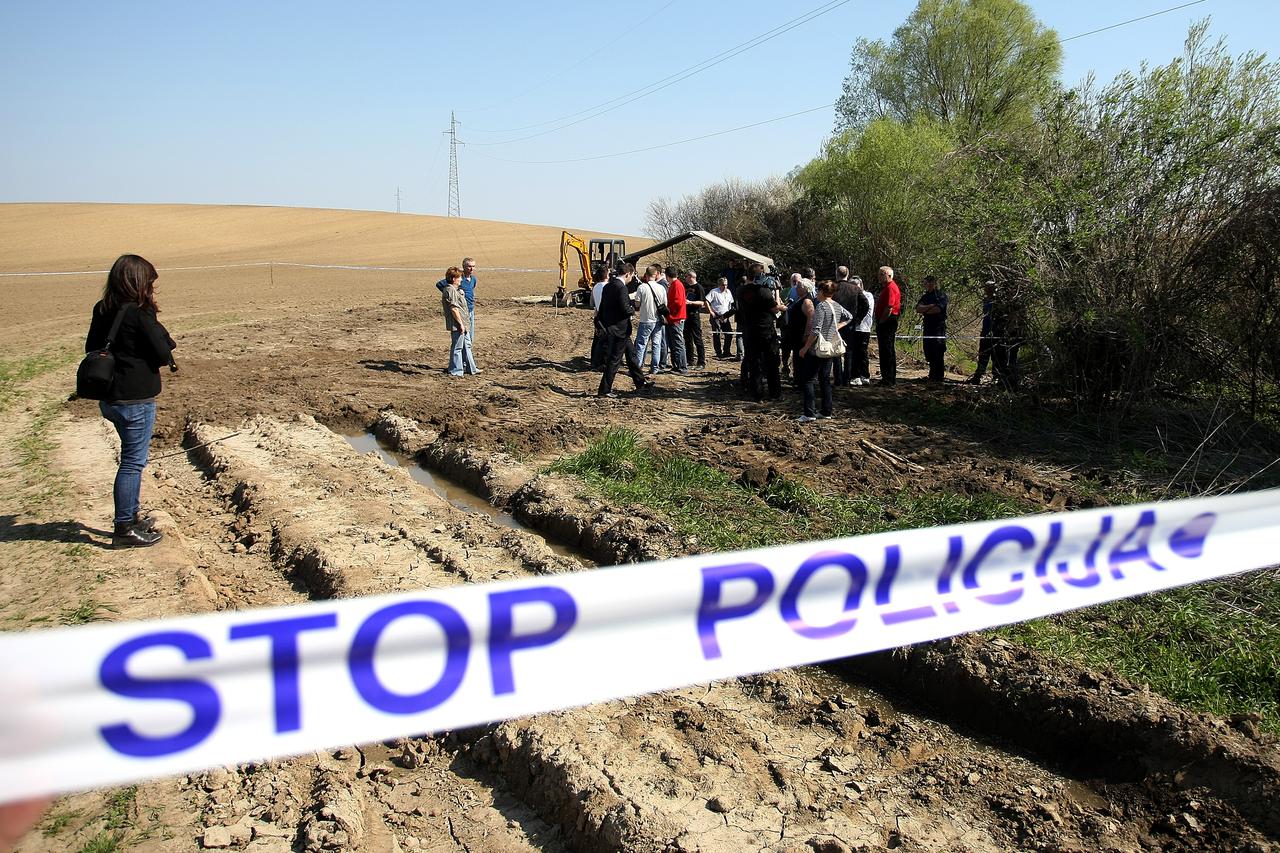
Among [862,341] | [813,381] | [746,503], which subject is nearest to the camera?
[746,503]

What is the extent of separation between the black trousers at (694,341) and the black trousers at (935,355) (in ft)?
12.7

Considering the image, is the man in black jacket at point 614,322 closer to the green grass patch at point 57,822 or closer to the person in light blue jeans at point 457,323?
the person in light blue jeans at point 457,323

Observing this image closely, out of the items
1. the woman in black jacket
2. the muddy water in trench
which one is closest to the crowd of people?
the muddy water in trench

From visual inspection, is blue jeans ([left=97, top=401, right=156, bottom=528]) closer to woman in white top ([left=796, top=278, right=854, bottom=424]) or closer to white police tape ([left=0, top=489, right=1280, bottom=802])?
white police tape ([left=0, top=489, right=1280, bottom=802])

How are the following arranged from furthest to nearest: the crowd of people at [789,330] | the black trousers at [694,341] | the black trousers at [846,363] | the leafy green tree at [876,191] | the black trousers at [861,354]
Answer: the leafy green tree at [876,191] → the black trousers at [694,341] → the black trousers at [861,354] → the black trousers at [846,363] → the crowd of people at [789,330]

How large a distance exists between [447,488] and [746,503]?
3219mm

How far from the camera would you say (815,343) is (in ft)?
33.8

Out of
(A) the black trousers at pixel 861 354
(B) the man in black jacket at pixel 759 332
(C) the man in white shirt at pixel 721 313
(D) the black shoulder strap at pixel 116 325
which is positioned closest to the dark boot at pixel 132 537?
(D) the black shoulder strap at pixel 116 325

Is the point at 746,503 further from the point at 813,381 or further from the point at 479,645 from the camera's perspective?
the point at 479,645

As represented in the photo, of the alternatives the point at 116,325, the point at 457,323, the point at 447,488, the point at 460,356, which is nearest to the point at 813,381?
the point at 447,488

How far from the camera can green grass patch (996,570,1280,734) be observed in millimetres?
4465

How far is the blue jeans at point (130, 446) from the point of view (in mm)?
6098

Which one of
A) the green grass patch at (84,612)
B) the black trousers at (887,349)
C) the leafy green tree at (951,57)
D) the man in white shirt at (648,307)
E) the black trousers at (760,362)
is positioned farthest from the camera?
the leafy green tree at (951,57)

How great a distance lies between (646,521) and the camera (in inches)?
282
